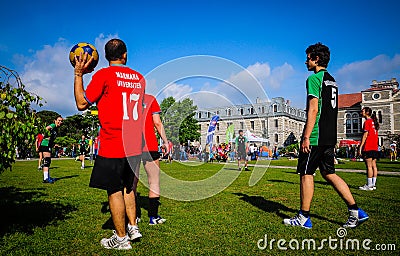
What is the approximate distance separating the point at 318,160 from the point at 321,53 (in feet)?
5.63

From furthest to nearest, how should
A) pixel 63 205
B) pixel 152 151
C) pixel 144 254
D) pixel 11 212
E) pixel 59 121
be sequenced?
pixel 59 121 → pixel 63 205 → pixel 11 212 → pixel 152 151 → pixel 144 254

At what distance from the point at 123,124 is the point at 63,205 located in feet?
11.6

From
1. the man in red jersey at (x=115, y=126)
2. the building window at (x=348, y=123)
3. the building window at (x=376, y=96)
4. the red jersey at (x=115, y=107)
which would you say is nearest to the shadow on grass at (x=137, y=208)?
the man in red jersey at (x=115, y=126)

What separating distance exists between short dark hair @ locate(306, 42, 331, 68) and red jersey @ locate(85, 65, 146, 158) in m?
2.96

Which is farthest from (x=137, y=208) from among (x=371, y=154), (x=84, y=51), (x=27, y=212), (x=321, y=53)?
(x=371, y=154)

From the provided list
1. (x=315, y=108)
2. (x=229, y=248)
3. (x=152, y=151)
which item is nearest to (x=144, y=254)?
(x=229, y=248)

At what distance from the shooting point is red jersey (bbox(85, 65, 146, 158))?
11.4ft

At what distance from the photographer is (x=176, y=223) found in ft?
15.5

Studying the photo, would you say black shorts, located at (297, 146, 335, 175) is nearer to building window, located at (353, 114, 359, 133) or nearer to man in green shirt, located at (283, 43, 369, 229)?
man in green shirt, located at (283, 43, 369, 229)

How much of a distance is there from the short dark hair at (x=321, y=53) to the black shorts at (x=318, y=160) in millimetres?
1377

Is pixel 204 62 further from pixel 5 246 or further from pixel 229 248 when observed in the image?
pixel 5 246

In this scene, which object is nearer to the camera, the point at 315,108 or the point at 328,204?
the point at 315,108

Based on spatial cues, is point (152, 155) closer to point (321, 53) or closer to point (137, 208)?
point (137, 208)

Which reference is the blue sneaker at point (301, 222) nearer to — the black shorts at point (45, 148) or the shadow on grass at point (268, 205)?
the shadow on grass at point (268, 205)
